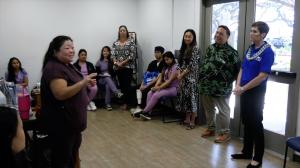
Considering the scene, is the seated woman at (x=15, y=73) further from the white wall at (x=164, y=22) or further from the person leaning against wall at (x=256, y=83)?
the person leaning against wall at (x=256, y=83)

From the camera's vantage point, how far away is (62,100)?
83.7 inches

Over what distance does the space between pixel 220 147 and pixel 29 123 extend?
225 centimetres

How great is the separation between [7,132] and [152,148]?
8.36 ft

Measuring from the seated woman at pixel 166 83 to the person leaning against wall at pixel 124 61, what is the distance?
3.25ft

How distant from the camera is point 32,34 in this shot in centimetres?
602

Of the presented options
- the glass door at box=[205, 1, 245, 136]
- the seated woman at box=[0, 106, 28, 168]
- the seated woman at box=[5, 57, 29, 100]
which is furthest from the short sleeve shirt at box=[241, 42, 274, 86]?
the seated woman at box=[5, 57, 29, 100]

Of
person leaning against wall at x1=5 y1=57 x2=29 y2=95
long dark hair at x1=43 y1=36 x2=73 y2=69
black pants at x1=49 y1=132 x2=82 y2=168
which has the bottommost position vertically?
black pants at x1=49 y1=132 x2=82 y2=168

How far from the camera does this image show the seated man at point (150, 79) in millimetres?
5422

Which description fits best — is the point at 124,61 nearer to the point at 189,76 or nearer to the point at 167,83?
the point at 167,83

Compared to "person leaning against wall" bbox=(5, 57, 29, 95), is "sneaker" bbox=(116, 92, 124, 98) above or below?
below

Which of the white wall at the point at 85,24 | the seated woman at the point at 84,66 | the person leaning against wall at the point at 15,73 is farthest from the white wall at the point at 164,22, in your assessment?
the person leaning against wall at the point at 15,73

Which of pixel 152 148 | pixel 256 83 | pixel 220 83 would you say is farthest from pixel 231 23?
pixel 152 148

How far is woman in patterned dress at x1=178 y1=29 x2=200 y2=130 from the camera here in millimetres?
4551

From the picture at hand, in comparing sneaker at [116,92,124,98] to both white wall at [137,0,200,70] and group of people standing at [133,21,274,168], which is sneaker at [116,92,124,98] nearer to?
group of people standing at [133,21,274,168]
